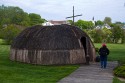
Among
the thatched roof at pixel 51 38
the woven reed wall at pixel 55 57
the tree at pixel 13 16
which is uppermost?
the tree at pixel 13 16

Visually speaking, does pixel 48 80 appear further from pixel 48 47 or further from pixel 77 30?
pixel 77 30

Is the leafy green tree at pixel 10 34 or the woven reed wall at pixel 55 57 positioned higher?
the leafy green tree at pixel 10 34

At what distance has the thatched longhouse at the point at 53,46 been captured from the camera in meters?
25.5

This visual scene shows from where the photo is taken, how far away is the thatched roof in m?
25.7

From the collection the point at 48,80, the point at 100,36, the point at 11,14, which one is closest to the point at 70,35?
the point at 48,80

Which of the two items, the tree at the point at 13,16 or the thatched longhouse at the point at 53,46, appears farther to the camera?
the tree at the point at 13,16

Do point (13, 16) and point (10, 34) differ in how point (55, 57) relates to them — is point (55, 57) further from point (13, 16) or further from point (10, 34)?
point (13, 16)

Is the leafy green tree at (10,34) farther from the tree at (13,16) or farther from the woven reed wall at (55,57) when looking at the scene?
the woven reed wall at (55,57)

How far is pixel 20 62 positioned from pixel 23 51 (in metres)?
1.05

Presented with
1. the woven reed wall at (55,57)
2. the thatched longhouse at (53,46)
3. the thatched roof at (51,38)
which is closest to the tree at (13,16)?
the thatched roof at (51,38)

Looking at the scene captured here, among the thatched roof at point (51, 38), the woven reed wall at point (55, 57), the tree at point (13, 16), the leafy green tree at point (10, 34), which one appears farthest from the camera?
the tree at point (13, 16)

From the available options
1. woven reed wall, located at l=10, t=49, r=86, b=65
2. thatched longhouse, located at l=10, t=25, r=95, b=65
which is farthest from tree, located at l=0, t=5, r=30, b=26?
woven reed wall, located at l=10, t=49, r=86, b=65

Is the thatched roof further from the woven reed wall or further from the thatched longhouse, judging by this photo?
the woven reed wall

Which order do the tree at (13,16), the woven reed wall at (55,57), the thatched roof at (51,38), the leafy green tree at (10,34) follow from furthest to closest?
the tree at (13,16), the leafy green tree at (10,34), the thatched roof at (51,38), the woven reed wall at (55,57)
